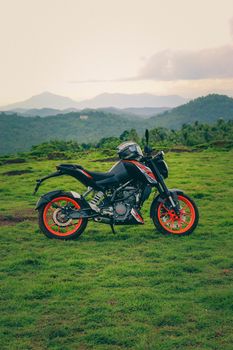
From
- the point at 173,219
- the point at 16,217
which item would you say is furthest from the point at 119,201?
the point at 16,217

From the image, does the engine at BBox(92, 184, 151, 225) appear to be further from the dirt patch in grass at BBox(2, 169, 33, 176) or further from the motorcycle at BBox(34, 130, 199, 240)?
the dirt patch in grass at BBox(2, 169, 33, 176)

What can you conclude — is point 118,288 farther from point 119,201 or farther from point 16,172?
point 16,172

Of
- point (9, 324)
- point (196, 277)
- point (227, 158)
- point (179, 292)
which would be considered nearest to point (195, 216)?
point (196, 277)

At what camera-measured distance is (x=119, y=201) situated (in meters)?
10.7

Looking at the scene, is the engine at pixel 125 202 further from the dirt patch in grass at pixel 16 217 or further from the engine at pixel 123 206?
the dirt patch in grass at pixel 16 217

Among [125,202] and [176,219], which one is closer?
[125,202]

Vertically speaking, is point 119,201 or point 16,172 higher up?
point 119,201

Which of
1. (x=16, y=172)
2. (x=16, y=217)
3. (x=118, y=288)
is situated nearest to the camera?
(x=118, y=288)

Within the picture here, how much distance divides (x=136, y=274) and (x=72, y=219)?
2.93 m

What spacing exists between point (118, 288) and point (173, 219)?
373cm

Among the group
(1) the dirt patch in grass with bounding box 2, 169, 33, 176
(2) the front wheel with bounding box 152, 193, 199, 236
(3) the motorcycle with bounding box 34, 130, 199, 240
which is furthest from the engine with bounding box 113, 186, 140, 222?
(1) the dirt patch in grass with bounding box 2, 169, 33, 176

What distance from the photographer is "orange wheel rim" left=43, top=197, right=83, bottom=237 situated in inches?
418

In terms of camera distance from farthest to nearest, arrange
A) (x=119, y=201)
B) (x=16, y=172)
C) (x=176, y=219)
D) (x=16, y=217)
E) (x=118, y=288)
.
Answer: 1. (x=16, y=172)
2. (x=16, y=217)
3. (x=176, y=219)
4. (x=119, y=201)
5. (x=118, y=288)

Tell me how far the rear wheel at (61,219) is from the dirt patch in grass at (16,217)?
7.33 ft
